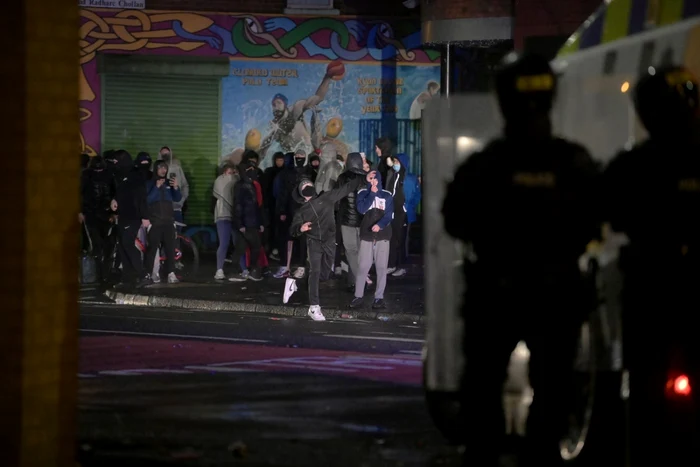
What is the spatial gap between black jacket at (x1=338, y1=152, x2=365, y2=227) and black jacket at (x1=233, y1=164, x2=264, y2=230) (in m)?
2.25

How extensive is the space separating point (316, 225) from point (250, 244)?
494cm

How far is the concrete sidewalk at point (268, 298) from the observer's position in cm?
1543

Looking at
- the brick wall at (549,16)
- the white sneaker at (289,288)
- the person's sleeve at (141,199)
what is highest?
the brick wall at (549,16)

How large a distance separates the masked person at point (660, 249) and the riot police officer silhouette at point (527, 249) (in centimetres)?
20

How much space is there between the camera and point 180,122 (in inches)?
979

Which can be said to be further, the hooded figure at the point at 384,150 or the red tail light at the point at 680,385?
the hooded figure at the point at 384,150

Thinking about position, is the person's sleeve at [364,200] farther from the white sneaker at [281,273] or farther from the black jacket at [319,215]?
the white sneaker at [281,273]

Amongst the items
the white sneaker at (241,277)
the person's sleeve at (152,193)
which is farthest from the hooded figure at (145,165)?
the white sneaker at (241,277)

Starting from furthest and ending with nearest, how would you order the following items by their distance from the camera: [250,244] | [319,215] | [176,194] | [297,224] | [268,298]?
[176,194] < [250,244] < [268,298] < [319,215] < [297,224]

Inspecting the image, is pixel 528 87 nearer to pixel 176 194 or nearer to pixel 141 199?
pixel 141 199

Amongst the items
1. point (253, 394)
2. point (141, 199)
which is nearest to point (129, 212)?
point (141, 199)

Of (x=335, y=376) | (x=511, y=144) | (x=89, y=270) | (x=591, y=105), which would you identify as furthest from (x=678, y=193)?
(x=89, y=270)

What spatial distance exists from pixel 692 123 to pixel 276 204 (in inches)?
594

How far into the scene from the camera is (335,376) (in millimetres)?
10188
